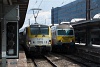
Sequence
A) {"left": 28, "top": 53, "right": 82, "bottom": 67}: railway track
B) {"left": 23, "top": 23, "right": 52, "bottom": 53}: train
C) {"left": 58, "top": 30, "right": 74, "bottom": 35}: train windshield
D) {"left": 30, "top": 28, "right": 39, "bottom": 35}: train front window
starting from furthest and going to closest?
{"left": 58, "top": 30, "right": 74, "bottom": 35}: train windshield
{"left": 30, "top": 28, "right": 39, "bottom": 35}: train front window
{"left": 23, "top": 23, "right": 52, "bottom": 53}: train
{"left": 28, "top": 53, "right": 82, "bottom": 67}: railway track

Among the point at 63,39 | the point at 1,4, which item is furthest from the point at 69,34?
the point at 1,4

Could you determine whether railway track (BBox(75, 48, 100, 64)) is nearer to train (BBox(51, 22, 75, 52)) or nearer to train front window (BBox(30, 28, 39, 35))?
train (BBox(51, 22, 75, 52))

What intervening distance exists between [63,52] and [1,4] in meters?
21.7

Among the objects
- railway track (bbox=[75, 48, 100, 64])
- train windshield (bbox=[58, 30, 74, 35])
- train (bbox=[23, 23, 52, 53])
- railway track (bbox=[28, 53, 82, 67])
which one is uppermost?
train windshield (bbox=[58, 30, 74, 35])

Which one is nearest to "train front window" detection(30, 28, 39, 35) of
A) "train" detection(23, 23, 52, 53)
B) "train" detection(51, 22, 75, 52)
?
"train" detection(23, 23, 52, 53)

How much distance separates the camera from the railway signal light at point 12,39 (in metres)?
8.66

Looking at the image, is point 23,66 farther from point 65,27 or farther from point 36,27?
point 65,27

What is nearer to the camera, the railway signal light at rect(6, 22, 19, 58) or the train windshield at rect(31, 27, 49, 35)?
the railway signal light at rect(6, 22, 19, 58)

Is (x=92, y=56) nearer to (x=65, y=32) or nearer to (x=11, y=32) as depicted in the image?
(x=65, y=32)

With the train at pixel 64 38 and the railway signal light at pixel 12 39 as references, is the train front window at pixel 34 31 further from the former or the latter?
the railway signal light at pixel 12 39

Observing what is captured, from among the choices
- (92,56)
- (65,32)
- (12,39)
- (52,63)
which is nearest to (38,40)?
(52,63)

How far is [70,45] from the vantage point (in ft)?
88.9

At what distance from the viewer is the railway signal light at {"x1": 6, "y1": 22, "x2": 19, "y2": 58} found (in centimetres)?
866

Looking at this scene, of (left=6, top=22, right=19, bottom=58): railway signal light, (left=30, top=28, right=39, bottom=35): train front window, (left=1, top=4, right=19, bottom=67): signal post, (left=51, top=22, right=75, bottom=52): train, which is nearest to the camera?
(left=1, top=4, right=19, bottom=67): signal post
